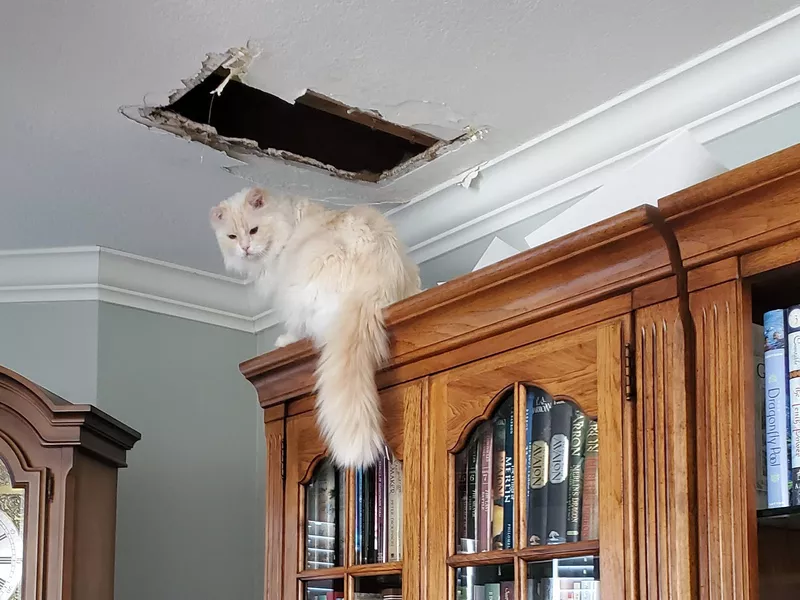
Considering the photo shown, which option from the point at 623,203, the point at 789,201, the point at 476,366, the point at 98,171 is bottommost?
the point at 476,366

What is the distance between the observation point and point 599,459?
125cm

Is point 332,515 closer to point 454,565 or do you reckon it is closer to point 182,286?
point 454,565

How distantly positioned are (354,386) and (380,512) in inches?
9.2

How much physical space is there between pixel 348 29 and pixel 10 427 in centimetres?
119

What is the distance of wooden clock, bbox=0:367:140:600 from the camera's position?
2066 millimetres

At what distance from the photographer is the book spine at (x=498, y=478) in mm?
1410

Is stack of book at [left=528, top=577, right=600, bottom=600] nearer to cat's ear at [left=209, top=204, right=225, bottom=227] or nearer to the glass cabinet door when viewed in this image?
the glass cabinet door

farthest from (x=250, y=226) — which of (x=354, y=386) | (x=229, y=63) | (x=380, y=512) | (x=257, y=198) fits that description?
(x=380, y=512)

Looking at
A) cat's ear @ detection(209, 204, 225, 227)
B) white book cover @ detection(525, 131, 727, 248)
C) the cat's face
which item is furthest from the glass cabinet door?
cat's ear @ detection(209, 204, 225, 227)

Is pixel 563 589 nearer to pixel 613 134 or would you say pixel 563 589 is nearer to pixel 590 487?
pixel 590 487

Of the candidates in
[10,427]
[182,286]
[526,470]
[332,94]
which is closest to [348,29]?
[332,94]

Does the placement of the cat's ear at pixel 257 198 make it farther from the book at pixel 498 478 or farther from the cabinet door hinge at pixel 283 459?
the book at pixel 498 478

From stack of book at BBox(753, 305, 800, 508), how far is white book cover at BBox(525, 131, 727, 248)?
0.25 m

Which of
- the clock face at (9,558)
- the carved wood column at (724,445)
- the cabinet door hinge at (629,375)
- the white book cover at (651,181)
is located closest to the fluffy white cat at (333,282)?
the white book cover at (651,181)
